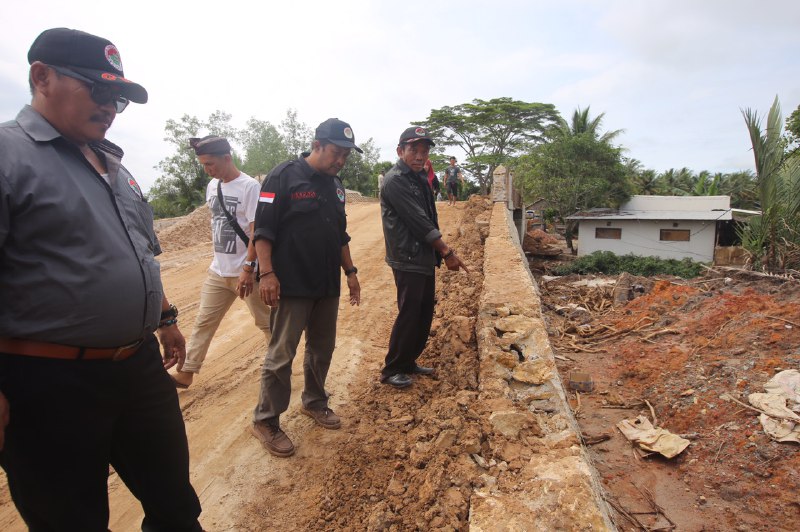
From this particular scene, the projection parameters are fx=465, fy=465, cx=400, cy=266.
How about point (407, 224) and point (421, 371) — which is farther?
point (421, 371)

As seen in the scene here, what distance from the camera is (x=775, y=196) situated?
8.82 metres

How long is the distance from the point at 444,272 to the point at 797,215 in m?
7.32

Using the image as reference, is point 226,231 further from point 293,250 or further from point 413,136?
point 413,136

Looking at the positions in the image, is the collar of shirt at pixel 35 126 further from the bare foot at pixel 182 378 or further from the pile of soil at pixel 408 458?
the bare foot at pixel 182 378

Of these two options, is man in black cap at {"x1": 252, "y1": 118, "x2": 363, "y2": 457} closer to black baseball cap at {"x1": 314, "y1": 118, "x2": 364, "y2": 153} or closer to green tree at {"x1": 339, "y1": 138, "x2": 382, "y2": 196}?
black baseball cap at {"x1": 314, "y1": 118, "x2": 364, "y2": 153}

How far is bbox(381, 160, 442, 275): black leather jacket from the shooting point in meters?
3.19

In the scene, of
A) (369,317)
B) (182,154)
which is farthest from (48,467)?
(182,154)

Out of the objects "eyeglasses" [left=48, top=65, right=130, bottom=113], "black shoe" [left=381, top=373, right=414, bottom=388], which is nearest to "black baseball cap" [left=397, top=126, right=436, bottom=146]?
"black shoe" [left=381, top=373, right=414, bottom=388]

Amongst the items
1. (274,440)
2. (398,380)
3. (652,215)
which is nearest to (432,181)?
(398,380)

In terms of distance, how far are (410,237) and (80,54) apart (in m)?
2.14

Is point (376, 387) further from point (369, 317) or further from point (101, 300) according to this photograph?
point (101, 300)

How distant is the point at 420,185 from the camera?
3387 millimetres

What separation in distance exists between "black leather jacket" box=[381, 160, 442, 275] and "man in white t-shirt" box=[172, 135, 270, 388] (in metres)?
1.00

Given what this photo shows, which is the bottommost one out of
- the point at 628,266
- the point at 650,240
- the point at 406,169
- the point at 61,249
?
the point at 628,266
